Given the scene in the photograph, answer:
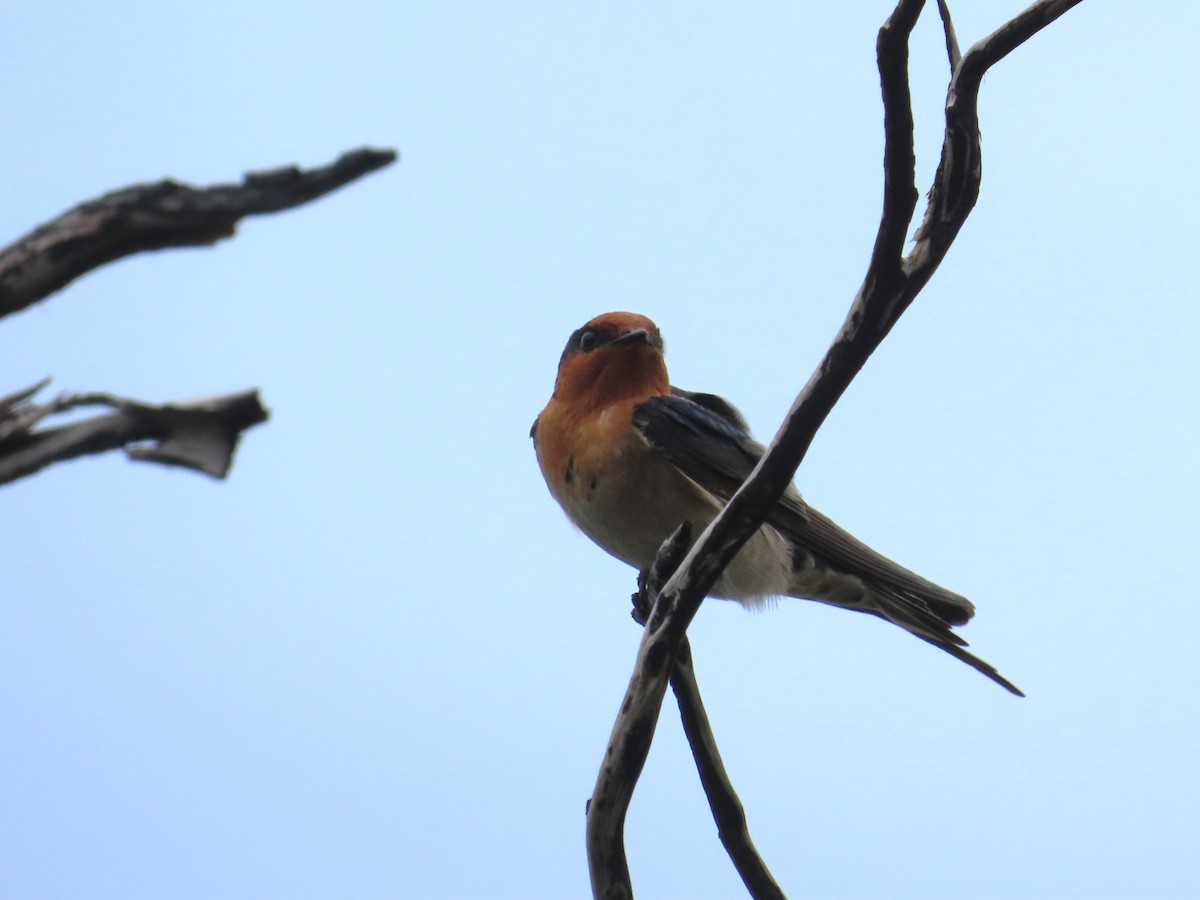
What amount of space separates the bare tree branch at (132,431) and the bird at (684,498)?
2.26 meters

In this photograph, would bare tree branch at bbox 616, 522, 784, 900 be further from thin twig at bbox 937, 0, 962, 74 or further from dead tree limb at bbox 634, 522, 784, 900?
thin twig at bbox 937, 0, 962, 74

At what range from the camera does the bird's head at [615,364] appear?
5.21 metres

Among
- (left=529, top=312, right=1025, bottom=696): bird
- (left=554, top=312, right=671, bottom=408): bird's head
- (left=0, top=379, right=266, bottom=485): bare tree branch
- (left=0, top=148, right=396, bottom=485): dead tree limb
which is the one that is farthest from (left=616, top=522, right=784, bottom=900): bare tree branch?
(left=554, top=312, right=671, bottom=408): bird's head

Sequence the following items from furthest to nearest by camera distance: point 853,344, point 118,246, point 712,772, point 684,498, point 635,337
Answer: point 635,337 → point 684,498 → point 712,772 → point 118,246 → point 853,344

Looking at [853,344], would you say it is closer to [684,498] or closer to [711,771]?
[711,771]

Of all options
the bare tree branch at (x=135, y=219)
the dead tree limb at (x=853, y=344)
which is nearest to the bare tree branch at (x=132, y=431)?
the bare tree branch at (x=135, y=219)

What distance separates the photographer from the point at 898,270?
2.45 metres

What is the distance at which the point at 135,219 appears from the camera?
2533 mm

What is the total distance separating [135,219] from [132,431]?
1.37ft

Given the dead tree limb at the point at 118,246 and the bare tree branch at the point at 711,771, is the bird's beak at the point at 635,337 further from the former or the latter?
the dead tree limb at the point at 118,246

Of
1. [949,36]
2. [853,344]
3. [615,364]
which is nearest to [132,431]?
[853,344]

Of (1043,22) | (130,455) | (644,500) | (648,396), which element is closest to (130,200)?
(130,455)

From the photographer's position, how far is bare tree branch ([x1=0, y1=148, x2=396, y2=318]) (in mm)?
2475

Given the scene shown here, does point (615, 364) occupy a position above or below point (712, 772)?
above
